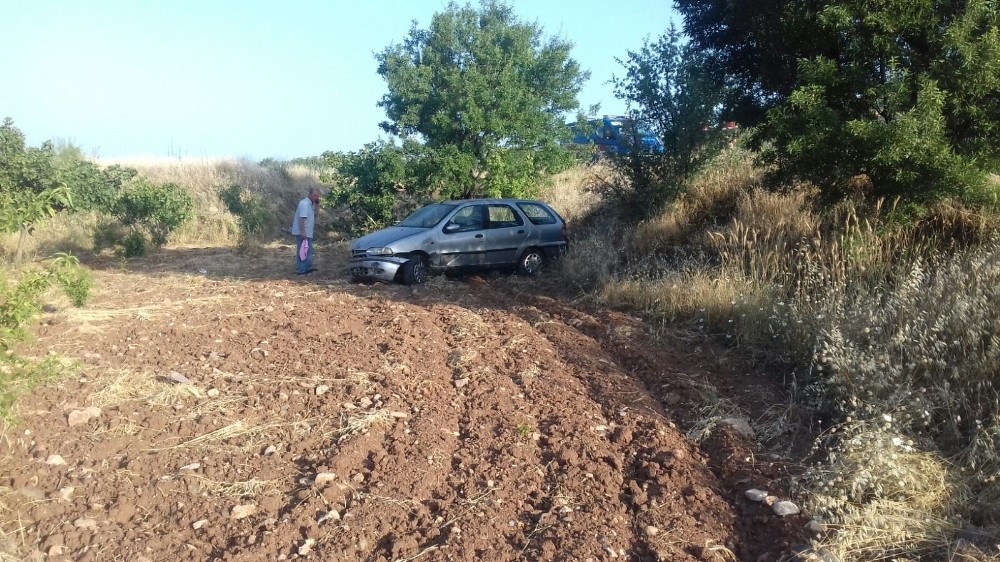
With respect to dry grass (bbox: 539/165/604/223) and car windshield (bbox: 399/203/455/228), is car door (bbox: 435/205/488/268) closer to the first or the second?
car windshield (bbox: 399/203/455/228)

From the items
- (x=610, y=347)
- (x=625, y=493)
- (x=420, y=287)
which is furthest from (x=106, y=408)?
(x=420, y=287)

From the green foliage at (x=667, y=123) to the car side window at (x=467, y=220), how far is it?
301cm

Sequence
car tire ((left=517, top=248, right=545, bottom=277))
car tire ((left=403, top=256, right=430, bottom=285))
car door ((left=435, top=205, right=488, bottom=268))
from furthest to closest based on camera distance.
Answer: car tire ((left=517, top=248, right=545, bottom=277)) → car door ((left=435, top=205, right=488, bottom=268)) → car tire ((left=403, top=256, right=430, bottom=285))

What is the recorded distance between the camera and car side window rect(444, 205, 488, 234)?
1311 cm

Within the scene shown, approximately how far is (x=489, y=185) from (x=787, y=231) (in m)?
9.14

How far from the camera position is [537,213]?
556 inches

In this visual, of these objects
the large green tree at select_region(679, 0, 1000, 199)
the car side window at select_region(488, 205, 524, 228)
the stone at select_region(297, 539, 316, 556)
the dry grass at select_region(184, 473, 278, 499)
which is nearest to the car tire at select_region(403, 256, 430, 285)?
the car side window at select_region(488, 205, 524, 228)

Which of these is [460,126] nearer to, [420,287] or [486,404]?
[420,287]

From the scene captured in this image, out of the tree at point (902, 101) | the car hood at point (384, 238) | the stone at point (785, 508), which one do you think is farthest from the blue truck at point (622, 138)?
the stone at point (785, 508)

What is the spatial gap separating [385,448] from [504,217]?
8762mm

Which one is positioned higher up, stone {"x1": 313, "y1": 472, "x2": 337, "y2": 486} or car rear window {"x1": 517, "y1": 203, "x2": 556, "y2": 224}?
car rear window {"x1": 517, "y1": 203, "x2": 556, "y2": 224}

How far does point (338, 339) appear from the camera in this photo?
27.2ft

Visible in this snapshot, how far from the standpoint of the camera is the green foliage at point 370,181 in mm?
18719

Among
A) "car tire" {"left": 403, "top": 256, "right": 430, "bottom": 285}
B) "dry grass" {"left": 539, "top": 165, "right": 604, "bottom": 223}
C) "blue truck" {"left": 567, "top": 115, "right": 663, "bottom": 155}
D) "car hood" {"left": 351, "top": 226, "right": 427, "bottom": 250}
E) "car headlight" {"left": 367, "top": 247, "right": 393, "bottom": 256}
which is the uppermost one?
"blue truck" {"left": 567, "top": 115, "right": 663, "bottom": 155}
